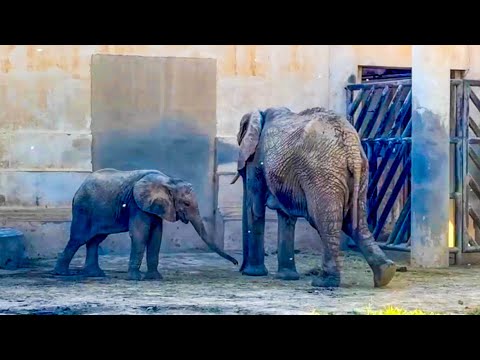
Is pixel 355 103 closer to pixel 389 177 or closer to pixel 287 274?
pixel 389 177

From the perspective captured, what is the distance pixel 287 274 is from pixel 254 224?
86 centimetres

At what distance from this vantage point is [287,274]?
12633 millimetres

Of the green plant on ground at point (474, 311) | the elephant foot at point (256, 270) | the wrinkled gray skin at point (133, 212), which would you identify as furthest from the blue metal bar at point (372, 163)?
the green plant on ground at point (474, 311)

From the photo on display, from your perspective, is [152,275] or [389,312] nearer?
[389,312]

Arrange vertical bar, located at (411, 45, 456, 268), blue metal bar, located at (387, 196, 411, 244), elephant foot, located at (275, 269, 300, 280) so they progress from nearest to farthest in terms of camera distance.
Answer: elephant foot, located at (275, 269, 300, 280) → vertical bar, located at (411, 45, 456, 268) → blue metal bar, located at (387, 196, 411, 244)

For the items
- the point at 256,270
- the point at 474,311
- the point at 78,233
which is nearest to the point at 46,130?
the point at 78,233

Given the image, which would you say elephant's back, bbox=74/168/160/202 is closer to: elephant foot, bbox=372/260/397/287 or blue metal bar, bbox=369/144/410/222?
elephant foot, bbox=372/260/397/287

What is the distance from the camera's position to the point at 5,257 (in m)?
13.7

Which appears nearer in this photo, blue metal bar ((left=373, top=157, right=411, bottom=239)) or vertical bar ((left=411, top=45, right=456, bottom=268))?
vertical bar ((left=411, top=45, right=456, bottom=268))

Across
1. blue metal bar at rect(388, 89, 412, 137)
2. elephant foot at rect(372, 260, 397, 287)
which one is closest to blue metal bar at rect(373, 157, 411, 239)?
blue metal bar at rect(388, 89, 412, 137)

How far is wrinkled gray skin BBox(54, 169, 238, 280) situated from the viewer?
484 inches
